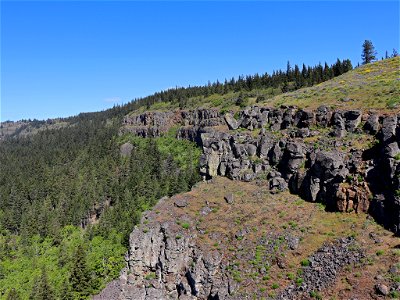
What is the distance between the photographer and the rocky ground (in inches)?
1503

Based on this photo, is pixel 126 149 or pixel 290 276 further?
pixel 126 149

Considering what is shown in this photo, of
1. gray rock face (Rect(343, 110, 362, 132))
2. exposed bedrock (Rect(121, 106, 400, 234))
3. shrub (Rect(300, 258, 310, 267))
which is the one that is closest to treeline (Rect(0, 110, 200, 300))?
exposed bedrock (Rect(121, 106, 400, 234))

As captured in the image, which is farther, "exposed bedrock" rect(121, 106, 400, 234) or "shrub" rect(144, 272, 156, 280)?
"shrub" rect(144, 272, 156, 280)

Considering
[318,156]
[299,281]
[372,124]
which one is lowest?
[299,281]

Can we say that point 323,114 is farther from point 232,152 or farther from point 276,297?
point 276,297

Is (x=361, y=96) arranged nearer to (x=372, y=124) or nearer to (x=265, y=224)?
(x=372, y=124)

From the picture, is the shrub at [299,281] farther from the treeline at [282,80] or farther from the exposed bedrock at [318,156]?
the treeline at [282,80]

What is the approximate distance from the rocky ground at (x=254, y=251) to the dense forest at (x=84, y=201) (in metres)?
15.0

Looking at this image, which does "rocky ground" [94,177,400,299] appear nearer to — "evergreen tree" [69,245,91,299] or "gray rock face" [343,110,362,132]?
"evergreen tree" [69,245,91,299]

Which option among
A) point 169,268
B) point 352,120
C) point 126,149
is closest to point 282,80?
point 126,149

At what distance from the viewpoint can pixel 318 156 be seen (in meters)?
52.8

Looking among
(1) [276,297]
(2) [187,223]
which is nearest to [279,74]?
(2) [187,223]

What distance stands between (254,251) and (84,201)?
7805 centimetres

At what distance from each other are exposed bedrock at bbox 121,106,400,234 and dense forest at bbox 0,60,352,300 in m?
18.6
